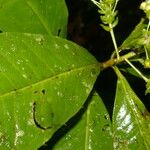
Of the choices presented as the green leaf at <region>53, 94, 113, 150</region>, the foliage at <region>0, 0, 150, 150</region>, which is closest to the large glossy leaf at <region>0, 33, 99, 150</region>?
the foliage at <region>0, 0, 150, 150</region>

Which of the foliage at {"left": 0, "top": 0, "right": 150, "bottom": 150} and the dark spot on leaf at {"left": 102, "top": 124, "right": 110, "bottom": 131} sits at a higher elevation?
the foliage at {"left": 0, "top": 0, "right": 150, "bottom": 150}

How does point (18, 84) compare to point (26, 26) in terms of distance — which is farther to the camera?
point (26, 26)

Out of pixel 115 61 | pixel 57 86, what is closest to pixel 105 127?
pixel 115 61

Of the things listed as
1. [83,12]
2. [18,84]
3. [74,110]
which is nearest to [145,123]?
[74,110]

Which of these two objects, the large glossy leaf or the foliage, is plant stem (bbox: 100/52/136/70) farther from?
the large glossy leaf

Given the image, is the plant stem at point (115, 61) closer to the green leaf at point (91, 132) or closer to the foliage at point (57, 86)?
the foliage at point (57, 86)

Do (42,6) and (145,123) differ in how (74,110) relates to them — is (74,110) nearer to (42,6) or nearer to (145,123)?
(145,123)
